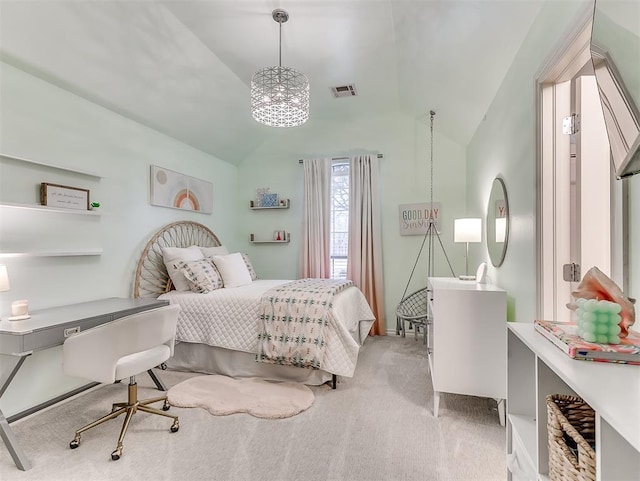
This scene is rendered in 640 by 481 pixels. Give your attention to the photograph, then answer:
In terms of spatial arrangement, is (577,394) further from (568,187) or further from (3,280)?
(3,280)

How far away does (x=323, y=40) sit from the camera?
2814 mm

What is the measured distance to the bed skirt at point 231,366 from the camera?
9.19 ft

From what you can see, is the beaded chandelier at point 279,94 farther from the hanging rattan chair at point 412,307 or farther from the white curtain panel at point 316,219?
the hanging rattan chair at point 412,307

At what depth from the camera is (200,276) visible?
3258 mm

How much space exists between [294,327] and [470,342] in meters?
1.33

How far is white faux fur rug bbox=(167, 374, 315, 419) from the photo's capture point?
235 cm

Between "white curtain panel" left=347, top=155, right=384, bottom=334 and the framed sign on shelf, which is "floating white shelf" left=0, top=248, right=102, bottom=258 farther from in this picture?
"white curtain panel" left=347, top=155, right=384, bottom=334

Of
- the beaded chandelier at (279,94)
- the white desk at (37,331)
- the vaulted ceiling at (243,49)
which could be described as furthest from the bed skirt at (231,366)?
the vaulted ceiling at (243,49)

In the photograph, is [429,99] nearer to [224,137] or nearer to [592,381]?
[224,137]

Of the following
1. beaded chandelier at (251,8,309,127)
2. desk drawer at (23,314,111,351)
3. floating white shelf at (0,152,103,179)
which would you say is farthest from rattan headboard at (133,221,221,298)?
beaded chandelier at (251,8,309,127)

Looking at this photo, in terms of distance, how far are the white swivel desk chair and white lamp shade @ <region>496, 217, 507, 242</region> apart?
8.00 feet

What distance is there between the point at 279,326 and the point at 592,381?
2272 mm

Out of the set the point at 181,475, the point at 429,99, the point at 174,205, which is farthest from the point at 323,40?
the point at 181,475

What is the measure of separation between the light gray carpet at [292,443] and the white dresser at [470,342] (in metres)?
0.22
